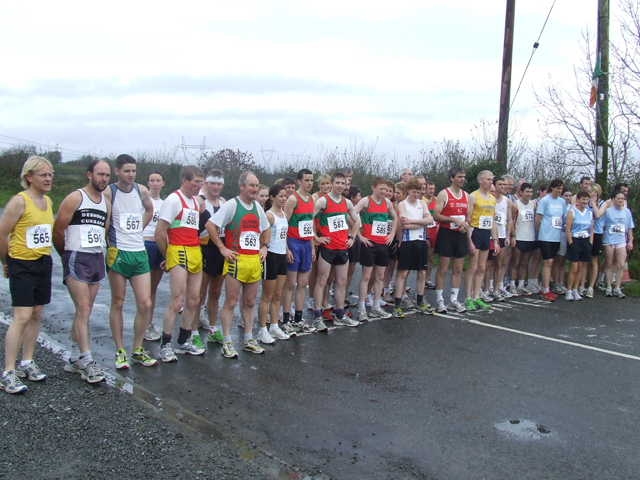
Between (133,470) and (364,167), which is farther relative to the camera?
(364,167)

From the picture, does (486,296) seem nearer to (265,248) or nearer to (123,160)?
(265,248)

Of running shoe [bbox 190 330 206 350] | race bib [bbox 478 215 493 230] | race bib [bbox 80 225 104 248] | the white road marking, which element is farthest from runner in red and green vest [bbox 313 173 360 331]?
race bib [bbox 80 225 104 248]

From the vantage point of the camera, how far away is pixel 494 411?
5.43 meters

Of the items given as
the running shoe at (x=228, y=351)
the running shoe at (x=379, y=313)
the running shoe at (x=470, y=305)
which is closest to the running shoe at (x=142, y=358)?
the running shoe at (x=228, y=351)

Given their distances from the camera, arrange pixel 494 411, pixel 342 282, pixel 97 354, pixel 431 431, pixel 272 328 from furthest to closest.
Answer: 1. pixel 342 282
2. pixel 272 328
3. pixel 97 354
4. pixel 494 411
5. pixel 431 431

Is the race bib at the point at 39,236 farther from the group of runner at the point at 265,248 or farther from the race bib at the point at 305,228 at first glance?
the race bib at the point at 305,228

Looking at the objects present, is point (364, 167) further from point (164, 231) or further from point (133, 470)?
point (133, 470)

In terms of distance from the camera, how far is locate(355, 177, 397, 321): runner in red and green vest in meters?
8.84

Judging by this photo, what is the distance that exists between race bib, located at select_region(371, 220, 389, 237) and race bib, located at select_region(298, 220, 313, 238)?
3.99ft

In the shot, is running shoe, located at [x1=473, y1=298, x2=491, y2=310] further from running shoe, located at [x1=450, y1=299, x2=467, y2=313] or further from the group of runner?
running shoe, located at [x1=450, y1=299, x2=467, y2=313]

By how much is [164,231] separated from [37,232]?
1.35m

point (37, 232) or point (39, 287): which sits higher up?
point (37, 232)

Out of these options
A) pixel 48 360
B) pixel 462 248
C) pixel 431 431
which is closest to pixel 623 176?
pixel 462 248

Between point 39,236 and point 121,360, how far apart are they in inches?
59.8
